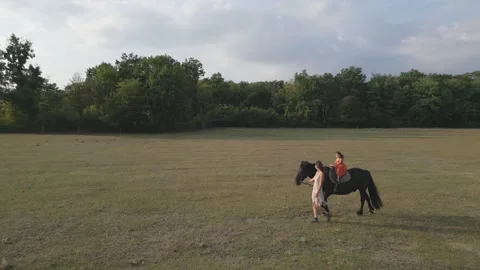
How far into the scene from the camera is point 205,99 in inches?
2840

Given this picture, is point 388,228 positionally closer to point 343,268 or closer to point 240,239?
point 343,268

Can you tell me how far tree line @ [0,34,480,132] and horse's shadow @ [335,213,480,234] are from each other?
48392 millimetres

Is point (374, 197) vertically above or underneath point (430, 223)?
above

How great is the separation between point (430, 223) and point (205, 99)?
64.4m

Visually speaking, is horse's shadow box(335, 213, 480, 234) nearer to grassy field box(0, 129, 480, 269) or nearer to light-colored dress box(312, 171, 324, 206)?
grassy field box(0, 129, 480, 269)

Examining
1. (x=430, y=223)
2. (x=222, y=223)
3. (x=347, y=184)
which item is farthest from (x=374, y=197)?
(x=222, y=223)

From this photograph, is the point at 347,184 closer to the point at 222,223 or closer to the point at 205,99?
the point at 222,223

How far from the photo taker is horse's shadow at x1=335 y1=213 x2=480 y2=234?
887cm

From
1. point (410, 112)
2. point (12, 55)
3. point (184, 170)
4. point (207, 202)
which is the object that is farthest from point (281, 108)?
point (207, 202)

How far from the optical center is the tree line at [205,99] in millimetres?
56000

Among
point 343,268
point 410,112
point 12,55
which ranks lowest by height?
point 343,268

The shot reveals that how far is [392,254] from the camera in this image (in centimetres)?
721

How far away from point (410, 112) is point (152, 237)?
87499 mm

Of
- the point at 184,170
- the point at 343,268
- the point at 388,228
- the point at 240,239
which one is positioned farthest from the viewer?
the point at 184,170
